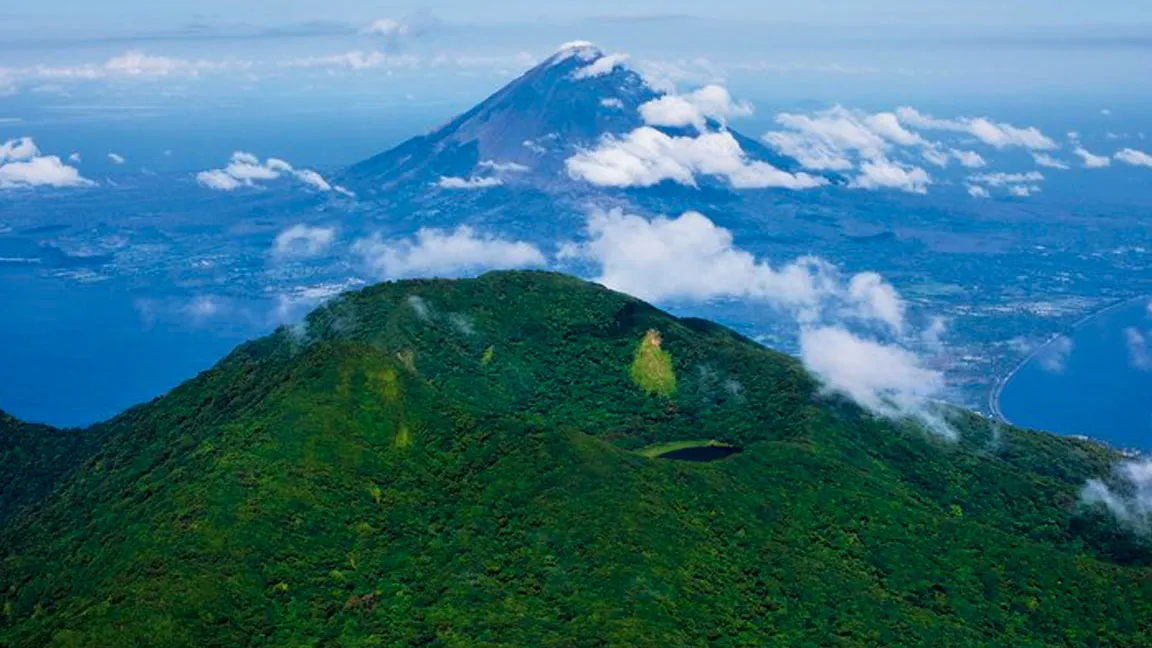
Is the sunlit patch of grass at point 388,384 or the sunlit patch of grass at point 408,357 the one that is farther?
the sunlit patch of grass at point 408,357

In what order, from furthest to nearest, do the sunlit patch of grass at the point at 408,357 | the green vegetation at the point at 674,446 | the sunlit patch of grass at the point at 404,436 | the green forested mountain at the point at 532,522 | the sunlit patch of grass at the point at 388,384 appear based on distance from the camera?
the sunlit patch of grass at the point at 408,357 < the green vegetation at the point at 674,446 < the sunlit patch of grass at the point at 388,384 < the sunlit patch of grass at the point at 404,436 < the green forested mountain at the point at 532,522

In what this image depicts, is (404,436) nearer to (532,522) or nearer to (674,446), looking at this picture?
(532,522)

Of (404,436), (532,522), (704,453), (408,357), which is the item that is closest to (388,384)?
(404,436)

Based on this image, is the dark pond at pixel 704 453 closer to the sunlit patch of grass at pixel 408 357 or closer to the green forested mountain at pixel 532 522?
the green forested mountain at pixel 532 522

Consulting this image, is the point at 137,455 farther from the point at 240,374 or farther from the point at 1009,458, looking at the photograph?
the point at 1009,458

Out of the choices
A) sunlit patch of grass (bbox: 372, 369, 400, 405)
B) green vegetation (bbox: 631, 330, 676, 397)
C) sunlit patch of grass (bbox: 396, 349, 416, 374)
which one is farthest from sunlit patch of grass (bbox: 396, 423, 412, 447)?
green vegetation (bbox: 631, 330, 676, 397)

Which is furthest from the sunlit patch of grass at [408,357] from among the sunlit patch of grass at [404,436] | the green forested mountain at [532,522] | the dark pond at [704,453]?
the dark pond at [704,453]

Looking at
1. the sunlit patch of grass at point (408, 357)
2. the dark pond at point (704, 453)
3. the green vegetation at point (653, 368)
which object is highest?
the sunlit patch of grass at point (408, 357)

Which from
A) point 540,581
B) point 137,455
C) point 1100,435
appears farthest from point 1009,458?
point 1100,435
